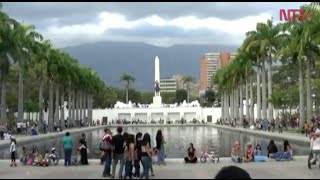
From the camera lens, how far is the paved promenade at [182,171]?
16.5m

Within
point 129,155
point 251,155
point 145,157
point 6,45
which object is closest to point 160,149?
point 251,155

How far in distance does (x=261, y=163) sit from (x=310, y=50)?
26.7m

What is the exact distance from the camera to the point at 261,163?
20719mm

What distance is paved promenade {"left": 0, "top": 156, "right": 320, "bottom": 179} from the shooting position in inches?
651

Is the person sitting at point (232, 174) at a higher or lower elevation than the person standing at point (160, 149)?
higher

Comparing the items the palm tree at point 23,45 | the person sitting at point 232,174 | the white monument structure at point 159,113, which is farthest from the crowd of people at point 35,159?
the white monument structure at point 159,113

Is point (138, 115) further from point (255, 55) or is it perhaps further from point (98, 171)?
point (98, 171)

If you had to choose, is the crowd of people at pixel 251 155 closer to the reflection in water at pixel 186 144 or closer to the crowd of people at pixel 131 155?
the crowd of people at pixel 131 155

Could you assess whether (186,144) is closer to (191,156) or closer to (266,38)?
(191,156)

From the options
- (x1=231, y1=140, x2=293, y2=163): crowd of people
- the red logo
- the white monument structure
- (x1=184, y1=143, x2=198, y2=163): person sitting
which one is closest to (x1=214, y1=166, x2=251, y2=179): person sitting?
(x1=184, y1=143, x2=198, y2=163): person sitting

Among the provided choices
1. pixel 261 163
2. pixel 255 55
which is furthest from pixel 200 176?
pixel 255 55

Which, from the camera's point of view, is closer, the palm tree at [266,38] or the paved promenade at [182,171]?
the paved promenade at [182,171]

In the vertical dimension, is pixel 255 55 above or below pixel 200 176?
above

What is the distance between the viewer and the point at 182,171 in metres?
18.0
